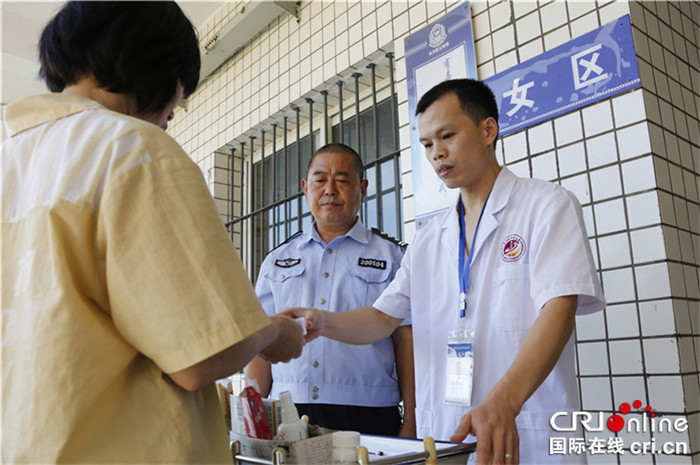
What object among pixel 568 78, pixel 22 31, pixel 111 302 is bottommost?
pixel 111 302

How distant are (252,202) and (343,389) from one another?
2588mm

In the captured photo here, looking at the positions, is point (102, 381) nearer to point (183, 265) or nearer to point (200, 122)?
point (183, 265)

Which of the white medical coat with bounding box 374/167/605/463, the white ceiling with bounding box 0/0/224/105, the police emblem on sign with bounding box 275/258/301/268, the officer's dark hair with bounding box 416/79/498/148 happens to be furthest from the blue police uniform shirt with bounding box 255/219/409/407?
the white ceiling with bounding box 0/0/224/105

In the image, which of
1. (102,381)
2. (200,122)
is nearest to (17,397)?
(102,381)

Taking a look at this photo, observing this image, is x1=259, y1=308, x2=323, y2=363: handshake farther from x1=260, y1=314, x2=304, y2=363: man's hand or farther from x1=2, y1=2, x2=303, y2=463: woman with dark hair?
x1=2, y1=2, x2=303, y2=463: woman with dark hair

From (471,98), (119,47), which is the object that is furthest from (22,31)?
(119,47)

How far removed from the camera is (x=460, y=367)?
1.38 metres

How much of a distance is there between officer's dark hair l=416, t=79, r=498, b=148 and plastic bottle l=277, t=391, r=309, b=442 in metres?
1.01

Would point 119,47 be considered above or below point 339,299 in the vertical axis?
above

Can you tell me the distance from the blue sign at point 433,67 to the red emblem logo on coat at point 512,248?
0.93m

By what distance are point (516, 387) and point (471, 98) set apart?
90 cm

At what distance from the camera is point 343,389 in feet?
6.29

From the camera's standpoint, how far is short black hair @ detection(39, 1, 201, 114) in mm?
848

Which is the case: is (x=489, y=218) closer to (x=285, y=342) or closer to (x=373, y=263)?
(x=373, y=263)
